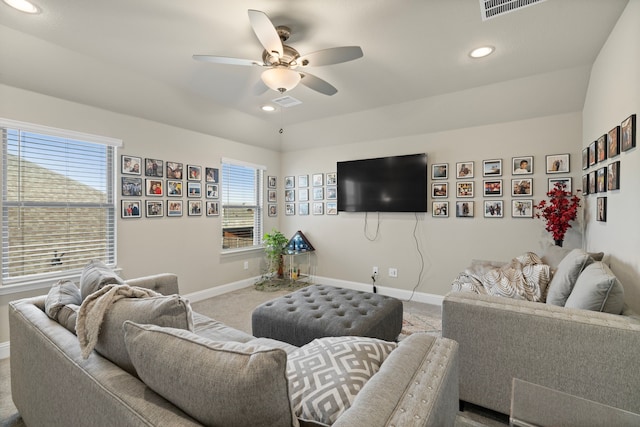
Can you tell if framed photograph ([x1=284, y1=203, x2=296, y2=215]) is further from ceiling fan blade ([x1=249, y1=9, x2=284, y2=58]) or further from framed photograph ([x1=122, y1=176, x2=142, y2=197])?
ceiling fan blade ([x1=249, y1=9, x2=284, y2=58])

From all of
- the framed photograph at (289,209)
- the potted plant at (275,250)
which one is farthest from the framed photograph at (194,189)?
the framed photograph at (289,209)

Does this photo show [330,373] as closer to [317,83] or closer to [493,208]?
[317,83]

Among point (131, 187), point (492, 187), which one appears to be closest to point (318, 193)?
point (492, 187)

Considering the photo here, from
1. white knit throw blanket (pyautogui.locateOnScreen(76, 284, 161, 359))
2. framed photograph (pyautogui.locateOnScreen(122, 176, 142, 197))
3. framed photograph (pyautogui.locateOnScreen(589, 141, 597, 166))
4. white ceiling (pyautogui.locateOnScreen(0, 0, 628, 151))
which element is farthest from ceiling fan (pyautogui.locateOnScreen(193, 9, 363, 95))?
framed photograph (pyautogui.locateOnScreen(589, 141, 597, 166))

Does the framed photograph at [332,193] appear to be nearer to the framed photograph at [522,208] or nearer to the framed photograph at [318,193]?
the framed photograph at [318,193]

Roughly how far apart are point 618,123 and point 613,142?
0.13 m

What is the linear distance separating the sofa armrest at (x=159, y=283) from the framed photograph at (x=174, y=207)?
Answer: 4.92 ft

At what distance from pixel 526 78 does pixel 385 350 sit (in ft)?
10.8

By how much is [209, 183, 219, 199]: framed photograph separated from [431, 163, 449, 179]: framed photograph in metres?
3.20

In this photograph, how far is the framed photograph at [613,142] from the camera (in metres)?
2.00

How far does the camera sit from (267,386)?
28.6 inches

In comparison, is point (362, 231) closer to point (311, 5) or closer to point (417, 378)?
point (311, 5)

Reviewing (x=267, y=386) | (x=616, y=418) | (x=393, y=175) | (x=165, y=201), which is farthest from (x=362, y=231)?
(x=267, y=386)

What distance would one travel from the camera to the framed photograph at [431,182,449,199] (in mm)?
3939
